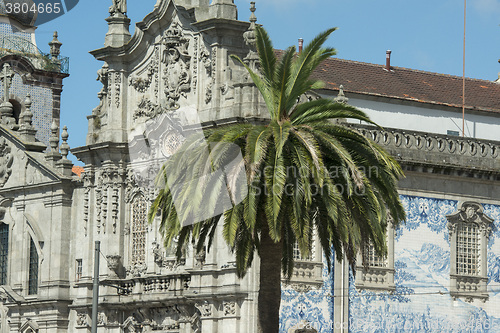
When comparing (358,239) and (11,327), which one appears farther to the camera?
(11,327)

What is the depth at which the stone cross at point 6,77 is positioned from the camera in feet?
220

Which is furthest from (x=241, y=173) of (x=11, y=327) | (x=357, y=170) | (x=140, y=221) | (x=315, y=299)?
(x=11, y=327)

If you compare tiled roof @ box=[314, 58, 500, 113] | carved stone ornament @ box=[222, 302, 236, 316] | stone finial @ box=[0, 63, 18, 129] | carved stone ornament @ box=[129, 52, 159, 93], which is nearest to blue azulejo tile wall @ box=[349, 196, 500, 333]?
carved stone ornament @ box=[222, 302, 236, 316]

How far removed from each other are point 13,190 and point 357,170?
26210mm

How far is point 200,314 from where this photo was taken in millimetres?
51250

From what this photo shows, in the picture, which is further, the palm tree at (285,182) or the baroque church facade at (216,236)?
the baroque church facade at (216,236)

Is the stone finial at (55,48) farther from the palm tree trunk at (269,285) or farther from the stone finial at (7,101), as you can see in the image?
the palm tree trunk at (269,285)

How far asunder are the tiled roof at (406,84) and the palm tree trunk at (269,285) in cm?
1584

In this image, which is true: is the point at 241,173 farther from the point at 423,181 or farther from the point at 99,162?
the point at 99,162

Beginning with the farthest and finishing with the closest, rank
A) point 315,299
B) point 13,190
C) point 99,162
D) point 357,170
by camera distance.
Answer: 1. point 13,190
2. point 99,162
3. point 315,299
4. point 357,170

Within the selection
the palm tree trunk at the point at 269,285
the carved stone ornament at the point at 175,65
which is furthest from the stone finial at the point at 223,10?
the palm tree trunk at the point at 269,285

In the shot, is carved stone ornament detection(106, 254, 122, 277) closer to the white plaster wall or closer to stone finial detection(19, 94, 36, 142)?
stone finial detection(19, 94, 36, 142)

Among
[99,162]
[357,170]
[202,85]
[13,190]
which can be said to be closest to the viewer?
[357,170]

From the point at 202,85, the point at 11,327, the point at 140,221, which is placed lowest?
the point at 11,327
